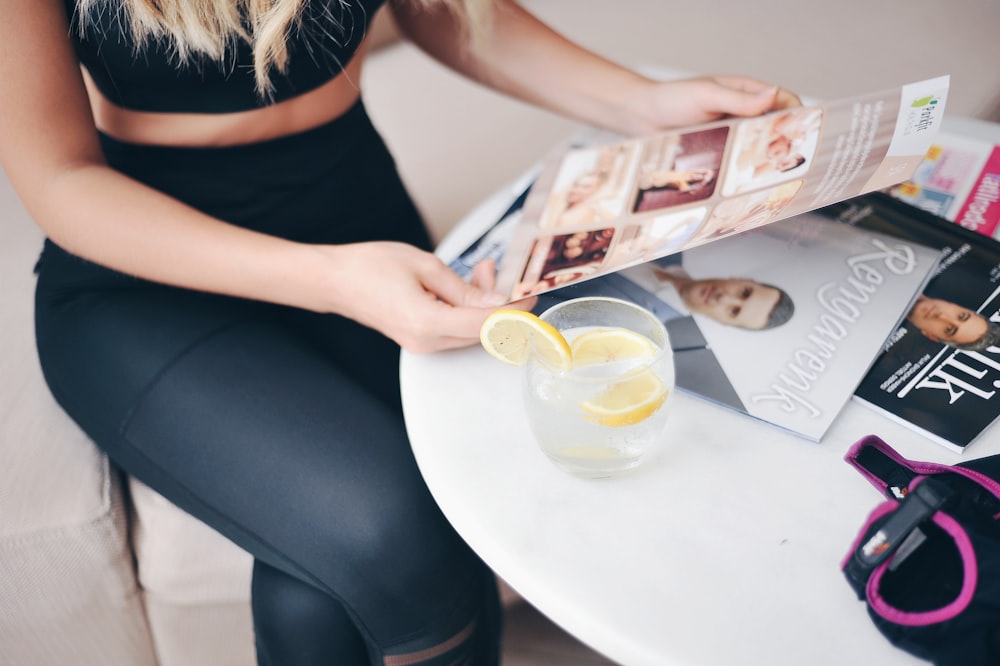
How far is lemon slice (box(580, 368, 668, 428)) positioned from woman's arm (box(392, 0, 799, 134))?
14.7 inches

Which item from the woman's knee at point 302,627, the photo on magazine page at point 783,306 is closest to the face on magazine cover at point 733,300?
the photo on magazine page at point 783,306

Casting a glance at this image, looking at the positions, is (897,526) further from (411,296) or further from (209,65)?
(209,65)

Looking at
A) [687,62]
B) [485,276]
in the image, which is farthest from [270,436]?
[687,62]

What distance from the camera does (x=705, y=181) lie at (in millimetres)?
674

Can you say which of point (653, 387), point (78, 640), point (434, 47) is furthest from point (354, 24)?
point (78, 640)

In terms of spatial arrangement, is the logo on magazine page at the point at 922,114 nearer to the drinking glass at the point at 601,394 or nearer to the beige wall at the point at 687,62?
the drinking glass at the point at 601,394

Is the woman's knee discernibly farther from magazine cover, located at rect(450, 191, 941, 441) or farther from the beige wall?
the beige wall

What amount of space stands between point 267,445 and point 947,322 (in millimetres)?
563

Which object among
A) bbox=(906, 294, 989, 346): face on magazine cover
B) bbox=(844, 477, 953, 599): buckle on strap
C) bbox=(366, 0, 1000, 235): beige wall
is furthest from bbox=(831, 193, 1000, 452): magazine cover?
bbox=(366, 0, 1000, 235): beige wall

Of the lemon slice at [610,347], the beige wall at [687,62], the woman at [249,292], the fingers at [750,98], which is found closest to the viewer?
the lemon slice at [610,347]

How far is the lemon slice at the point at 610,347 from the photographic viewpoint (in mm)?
530

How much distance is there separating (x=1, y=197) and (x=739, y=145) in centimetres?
107

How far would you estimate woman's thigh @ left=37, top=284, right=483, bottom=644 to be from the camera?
64cm

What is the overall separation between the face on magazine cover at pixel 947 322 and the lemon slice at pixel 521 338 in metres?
0.32
